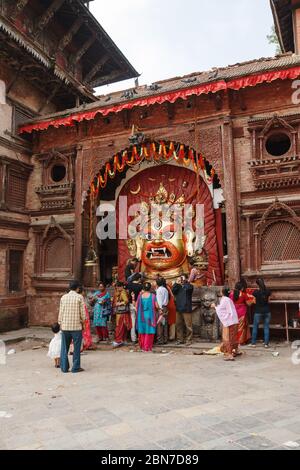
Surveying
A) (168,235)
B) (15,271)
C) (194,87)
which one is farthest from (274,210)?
(15,271)

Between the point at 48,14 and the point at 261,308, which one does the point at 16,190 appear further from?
the point at 261,308

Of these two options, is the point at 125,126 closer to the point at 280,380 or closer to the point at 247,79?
the point at 247,79

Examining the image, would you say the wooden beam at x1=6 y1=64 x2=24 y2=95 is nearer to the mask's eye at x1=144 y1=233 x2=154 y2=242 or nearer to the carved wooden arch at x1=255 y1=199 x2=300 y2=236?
the mask's eye at x1=144 y1=233 x2=154 y2=242

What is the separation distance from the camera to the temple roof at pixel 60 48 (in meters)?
12.3

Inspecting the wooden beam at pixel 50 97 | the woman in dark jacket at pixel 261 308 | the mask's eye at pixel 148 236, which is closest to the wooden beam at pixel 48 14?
the wooden beam at pixel 50 97

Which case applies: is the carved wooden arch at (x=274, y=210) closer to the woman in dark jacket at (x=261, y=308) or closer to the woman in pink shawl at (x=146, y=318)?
the woman in dark jacket at (x=261, y=308)

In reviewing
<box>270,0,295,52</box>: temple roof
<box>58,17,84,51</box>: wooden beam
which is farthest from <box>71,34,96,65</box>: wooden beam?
<box>270,0,295,52</box>: temple roof

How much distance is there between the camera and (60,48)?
15.0 metres

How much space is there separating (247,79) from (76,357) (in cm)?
776

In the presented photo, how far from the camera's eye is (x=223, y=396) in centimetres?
557

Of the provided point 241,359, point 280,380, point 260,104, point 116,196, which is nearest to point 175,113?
point 260,104

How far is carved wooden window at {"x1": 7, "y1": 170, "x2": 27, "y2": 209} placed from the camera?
1258 centimetres

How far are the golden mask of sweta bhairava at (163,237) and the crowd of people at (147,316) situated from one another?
1148mm

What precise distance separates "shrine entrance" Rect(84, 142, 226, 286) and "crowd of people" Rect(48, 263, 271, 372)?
4.31 feet
